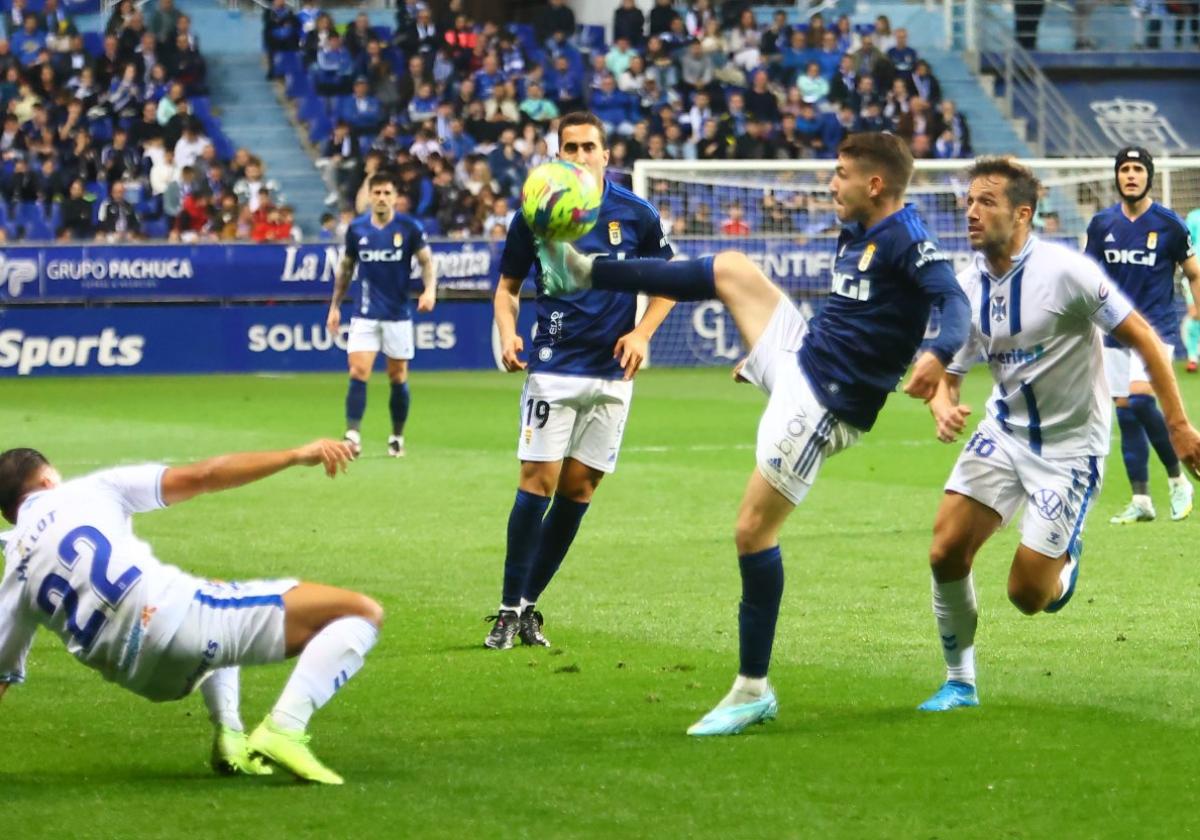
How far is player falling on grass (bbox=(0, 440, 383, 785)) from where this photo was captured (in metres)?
5.55

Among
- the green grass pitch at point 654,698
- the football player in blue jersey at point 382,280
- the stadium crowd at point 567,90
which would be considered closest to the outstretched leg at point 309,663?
the green grass pitch at point 654,698

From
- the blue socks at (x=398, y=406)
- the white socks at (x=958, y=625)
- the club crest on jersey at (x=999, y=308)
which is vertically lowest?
the blue socks at (x=398, y=406)

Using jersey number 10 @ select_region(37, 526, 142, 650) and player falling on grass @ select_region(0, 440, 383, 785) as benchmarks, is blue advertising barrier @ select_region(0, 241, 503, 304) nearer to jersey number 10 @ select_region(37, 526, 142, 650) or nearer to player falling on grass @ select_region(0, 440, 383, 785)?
player falling on grass @ select_region(0, 440, 383, 785)

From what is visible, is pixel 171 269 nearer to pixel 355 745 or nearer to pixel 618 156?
pixel 618 156

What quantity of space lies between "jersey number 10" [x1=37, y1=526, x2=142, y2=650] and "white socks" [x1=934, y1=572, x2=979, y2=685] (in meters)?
2.92

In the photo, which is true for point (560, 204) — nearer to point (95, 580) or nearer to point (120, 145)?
point (95, 580)

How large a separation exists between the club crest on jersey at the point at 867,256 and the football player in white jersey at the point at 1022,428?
403 millimetres

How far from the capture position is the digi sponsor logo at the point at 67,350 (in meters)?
26.1

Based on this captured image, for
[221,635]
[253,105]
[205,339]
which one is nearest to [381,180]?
[205,339]

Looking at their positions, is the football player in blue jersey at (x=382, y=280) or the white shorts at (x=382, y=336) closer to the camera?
the football player in blue jersey at (x=382, y=280)

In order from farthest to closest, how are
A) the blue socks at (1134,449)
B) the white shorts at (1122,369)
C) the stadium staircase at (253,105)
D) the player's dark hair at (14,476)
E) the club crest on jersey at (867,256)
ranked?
the stadium staircase at (253,105) → the blue socks at (1134,449) → the white shorts at (1122,369) → the club crest on jersey at (867,256) → the player's dark hair at (14,476)

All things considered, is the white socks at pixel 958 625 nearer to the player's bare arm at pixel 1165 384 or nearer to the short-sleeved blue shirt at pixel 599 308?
the player's bare arm at pixel 1165 384

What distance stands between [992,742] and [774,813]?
47.5 inches

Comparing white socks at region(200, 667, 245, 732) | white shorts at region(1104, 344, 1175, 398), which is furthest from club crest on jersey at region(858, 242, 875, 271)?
white shorts at region(1104, 344, 1175, 398)
